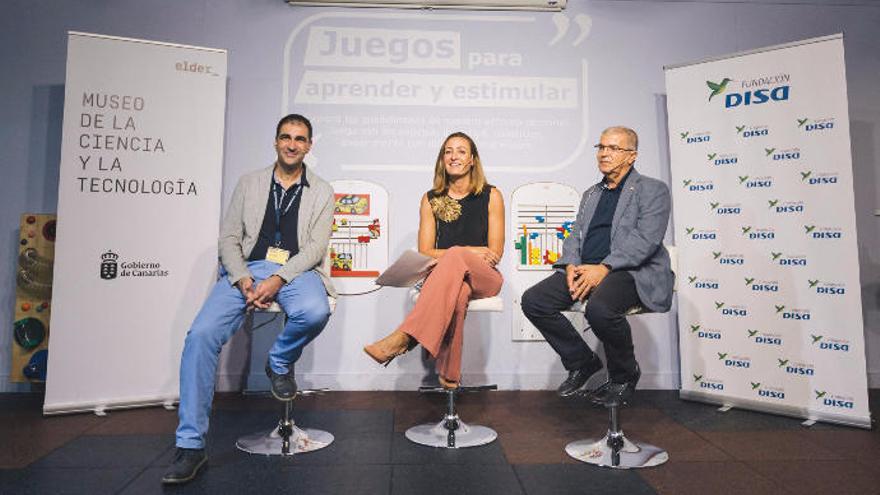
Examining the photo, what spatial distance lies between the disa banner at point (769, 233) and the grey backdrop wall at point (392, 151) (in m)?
0.44

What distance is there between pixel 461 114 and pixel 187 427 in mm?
2743

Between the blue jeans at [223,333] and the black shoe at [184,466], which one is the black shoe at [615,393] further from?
the black shoe at [184,466]

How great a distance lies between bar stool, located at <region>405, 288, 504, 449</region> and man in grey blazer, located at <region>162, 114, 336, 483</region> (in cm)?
56

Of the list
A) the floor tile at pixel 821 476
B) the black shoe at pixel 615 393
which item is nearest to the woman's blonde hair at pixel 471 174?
the black shoe at pixel 615 393

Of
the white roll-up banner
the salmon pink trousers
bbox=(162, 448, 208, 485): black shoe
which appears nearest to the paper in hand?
the salmon pink trousers

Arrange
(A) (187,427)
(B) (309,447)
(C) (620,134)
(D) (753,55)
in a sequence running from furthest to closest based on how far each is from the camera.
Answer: (D) (753,55), (C) (620,134), (B) (309,447), (A) (187,427)

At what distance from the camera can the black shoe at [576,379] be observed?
2.48 meters

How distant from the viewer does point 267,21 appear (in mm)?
3920

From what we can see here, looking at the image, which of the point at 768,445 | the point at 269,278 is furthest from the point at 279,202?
the point at 768,445

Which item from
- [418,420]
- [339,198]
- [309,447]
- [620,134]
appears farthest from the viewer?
[339,198]

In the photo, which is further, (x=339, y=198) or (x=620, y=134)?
(x=339, y=198)

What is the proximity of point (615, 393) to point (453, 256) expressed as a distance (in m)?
0.95

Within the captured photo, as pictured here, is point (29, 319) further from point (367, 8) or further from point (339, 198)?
point (367, 8)

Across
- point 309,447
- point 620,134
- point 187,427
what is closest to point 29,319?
point 187,427
